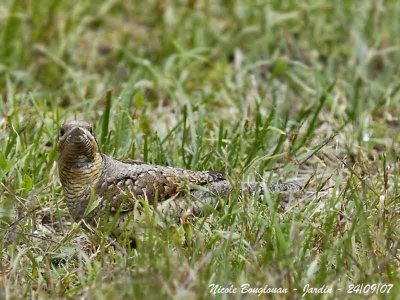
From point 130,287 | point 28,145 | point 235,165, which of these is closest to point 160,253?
point 130,287

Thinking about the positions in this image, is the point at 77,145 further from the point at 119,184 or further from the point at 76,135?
the point at 119,184

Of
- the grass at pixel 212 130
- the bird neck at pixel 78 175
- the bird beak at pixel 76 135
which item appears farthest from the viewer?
the bird neck at pixel 78 175

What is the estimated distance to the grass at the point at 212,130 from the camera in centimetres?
379

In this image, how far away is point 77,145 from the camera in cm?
443

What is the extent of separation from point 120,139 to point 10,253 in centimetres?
137

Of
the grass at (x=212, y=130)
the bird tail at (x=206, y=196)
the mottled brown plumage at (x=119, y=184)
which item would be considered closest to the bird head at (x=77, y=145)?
the mottled brown plumage at (x=119, y=184)

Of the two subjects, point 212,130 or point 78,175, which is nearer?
point 78,175

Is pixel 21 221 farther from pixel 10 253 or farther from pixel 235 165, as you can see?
pixel 235 165

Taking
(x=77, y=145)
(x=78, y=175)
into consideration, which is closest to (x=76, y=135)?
(x=77, y=145)

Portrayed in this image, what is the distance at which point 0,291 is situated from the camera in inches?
140

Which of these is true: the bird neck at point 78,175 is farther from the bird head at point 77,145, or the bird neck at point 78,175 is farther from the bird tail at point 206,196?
the bird tail at point 206,196

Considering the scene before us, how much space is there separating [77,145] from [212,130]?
1507 millimetres

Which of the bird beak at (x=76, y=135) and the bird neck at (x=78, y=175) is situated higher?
the bird beak at (x=76, y=135)

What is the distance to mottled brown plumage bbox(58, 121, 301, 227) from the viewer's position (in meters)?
4.41
